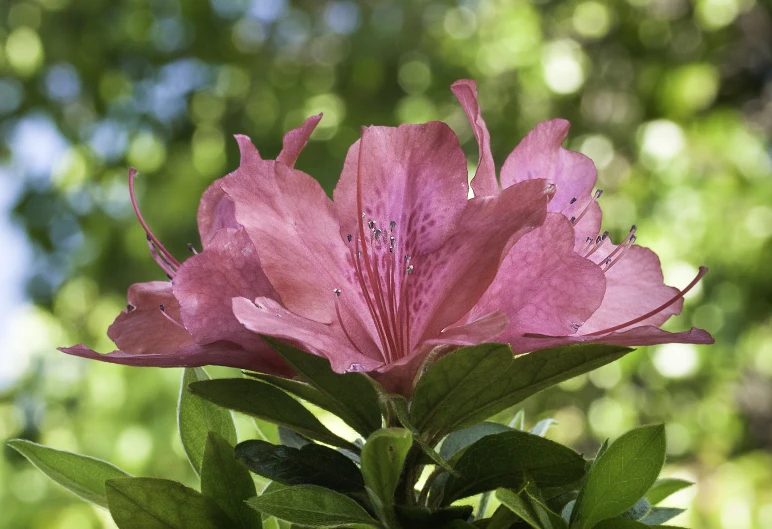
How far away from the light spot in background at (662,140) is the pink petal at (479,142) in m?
2.41

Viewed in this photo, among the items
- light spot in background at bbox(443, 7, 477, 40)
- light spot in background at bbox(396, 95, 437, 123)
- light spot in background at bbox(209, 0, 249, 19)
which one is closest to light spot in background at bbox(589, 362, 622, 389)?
light spot in background at bbox(396, 95, 437, 123)

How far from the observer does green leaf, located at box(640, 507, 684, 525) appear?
1.60ft

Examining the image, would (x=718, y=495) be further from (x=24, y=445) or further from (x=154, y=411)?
(x=24, y=445)

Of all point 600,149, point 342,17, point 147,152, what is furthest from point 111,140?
point 600,149

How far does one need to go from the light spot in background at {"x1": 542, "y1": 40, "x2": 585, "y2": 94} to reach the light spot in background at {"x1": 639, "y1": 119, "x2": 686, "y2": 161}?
0.31 m

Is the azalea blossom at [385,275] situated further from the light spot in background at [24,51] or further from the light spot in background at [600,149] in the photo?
the light spot in background at [24,51]

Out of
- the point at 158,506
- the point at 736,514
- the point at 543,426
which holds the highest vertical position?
the point at 736,514

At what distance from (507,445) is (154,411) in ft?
5.75

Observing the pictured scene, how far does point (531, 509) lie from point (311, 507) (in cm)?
10

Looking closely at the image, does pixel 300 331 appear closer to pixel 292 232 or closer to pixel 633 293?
pixel 292 232

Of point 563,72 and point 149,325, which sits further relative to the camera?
point 563,72

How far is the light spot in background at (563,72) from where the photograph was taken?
9.77ft

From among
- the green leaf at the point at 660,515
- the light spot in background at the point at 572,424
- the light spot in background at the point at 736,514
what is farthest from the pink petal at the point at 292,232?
the light spot in background at the point at 572,424

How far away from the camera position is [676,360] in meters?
2.55
